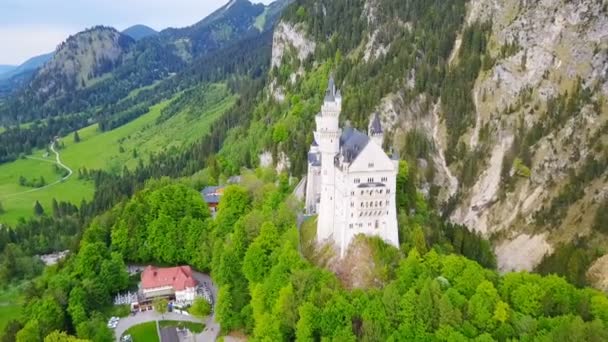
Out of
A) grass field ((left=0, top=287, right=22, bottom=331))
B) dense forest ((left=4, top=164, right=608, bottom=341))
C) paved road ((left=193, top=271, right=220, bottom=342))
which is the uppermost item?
dense forest ((left=4, top=164, right=608, bottom=341))

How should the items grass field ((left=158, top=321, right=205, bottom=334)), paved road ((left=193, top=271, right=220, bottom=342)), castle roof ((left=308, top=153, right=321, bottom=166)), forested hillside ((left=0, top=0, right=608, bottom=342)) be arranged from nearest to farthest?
forested hillside ((left=0, top=0, right=608, bottom=342))
paved road ((left=193, top=271, right=220, bottom=342))
grass field ((left=158, top=321, right=205, bottom=334))
castle roof ((left=308, top=153, right=321, bottom=166))

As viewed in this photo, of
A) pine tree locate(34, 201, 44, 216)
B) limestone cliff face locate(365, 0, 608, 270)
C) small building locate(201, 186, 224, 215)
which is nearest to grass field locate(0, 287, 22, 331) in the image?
small building locate(201, 186, 224, 215)

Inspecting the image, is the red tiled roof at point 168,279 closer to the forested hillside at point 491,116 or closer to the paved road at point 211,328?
the paved road at point 211,328

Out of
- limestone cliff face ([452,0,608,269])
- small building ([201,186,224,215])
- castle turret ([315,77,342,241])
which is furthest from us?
small building ([201,186,224,215])

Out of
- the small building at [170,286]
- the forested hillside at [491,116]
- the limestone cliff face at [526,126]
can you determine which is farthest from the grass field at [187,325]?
the limestone cliff face at [526,126]

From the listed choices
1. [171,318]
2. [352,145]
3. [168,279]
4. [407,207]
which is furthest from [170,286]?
[407,207]

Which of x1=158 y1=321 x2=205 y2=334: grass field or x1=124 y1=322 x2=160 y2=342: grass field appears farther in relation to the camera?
x1=158 y1=321 x2=205 y2=334: grass field

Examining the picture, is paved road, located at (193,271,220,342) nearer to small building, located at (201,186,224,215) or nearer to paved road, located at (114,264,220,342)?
paved road, located at (114,264,220,342)
